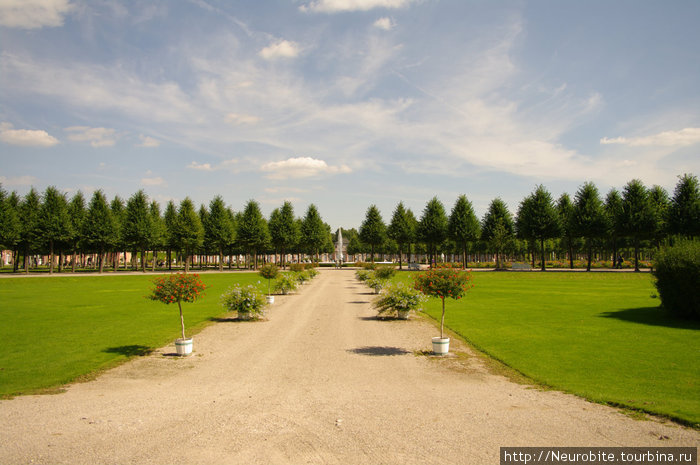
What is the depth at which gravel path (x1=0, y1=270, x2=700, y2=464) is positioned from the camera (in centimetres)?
649

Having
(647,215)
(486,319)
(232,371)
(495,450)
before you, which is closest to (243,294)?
(232,371)

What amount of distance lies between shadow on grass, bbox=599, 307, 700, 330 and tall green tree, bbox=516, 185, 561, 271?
165 feet

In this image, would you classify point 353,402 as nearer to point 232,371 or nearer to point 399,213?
point 232,371

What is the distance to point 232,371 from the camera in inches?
479

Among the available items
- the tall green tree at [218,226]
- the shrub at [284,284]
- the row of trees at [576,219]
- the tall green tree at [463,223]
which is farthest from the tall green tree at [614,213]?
the tall green tree at [218,226]

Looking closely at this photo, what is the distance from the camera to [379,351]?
14766 mm

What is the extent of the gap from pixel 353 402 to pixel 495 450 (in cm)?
348

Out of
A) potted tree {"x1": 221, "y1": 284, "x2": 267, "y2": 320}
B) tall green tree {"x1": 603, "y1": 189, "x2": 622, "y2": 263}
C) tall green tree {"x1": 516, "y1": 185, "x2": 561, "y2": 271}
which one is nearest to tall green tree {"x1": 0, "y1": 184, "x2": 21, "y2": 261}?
potted tree {"x1": 221, "y1": 284, "x2": 267, "y2": 320}

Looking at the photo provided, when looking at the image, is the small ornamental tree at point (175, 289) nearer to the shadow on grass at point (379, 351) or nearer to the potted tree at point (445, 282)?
the shadow on grass at point (379, 351)

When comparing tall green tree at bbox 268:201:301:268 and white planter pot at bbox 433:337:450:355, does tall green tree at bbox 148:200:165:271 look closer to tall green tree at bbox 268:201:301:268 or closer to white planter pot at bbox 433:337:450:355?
tall green tree at bbox 268:201:301:268

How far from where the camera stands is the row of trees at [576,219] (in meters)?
60.4

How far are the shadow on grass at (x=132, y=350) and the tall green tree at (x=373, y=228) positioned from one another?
82.8m

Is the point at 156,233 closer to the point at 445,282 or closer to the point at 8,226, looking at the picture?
the point at 8,226

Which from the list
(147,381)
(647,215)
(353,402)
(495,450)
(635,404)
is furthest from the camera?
(647,215)
